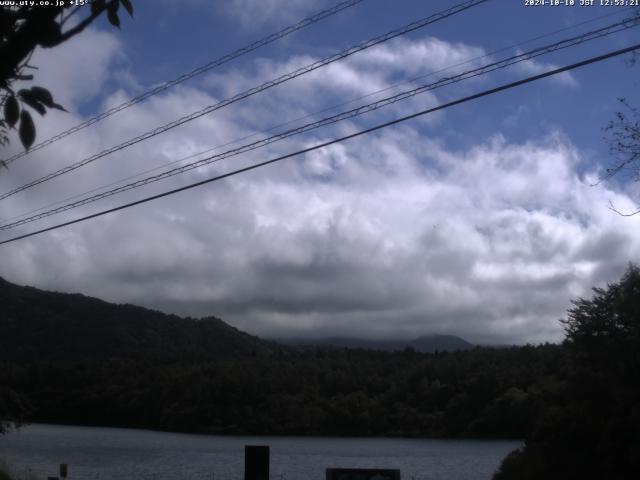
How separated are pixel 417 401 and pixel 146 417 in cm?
3426

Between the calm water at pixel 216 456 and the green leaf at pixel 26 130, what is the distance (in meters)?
34.5

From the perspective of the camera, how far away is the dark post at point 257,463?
11234 mm

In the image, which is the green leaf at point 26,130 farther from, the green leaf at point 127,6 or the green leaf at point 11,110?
the green leaf at point 127,6

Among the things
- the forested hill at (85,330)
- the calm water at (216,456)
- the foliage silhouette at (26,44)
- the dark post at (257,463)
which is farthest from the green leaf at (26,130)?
the forested hill at (85,330)

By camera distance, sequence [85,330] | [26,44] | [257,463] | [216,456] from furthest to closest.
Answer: [85,330] → [216,456] → [257,463] → [26,44]

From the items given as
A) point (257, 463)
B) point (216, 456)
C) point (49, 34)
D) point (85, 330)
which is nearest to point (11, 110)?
point (49, 34)

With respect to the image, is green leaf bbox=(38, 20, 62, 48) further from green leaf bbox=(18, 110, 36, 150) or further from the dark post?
the dark post

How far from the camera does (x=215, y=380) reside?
101188 millimetres

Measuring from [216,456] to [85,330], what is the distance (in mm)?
99626

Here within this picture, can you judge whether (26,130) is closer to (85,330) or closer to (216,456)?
(216,456)

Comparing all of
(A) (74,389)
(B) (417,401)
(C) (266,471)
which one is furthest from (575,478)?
(A) (74,389)

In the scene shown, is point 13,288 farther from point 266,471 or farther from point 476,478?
point 266,471

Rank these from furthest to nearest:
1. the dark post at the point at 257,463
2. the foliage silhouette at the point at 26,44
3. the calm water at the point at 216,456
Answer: the calm water at the point at 216,456 < the dark post at the point at 257,463 < the foliage silhouette at the point at 26,44

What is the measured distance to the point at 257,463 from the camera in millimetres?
11258
